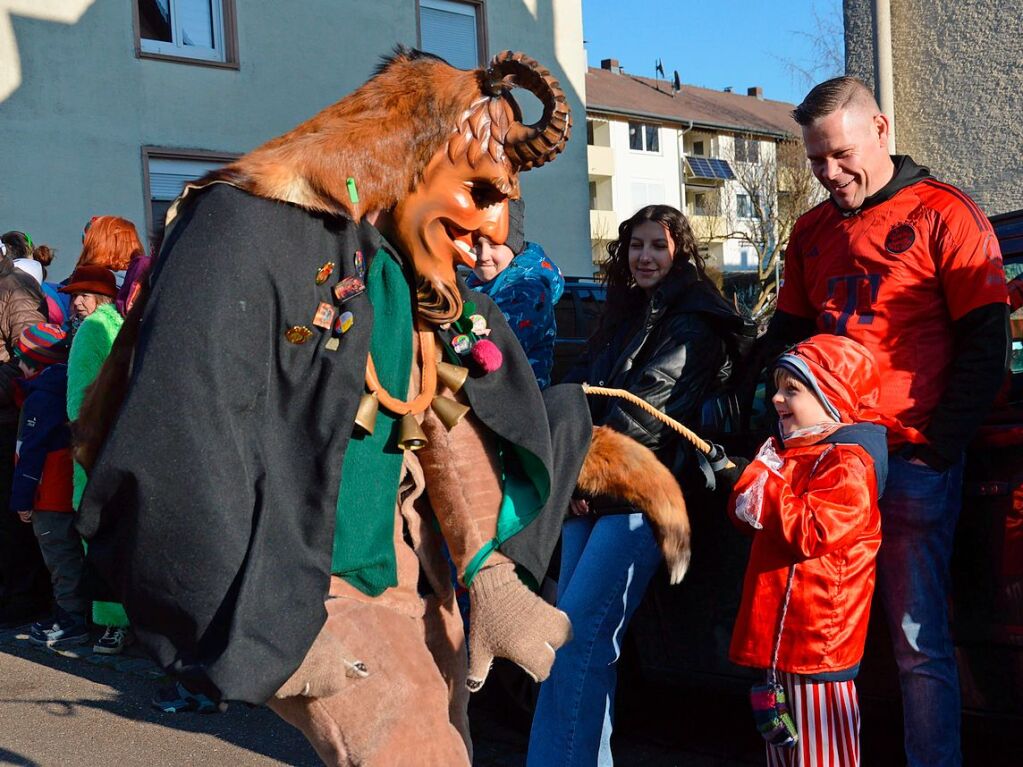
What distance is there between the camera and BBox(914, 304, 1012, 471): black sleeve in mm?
3018

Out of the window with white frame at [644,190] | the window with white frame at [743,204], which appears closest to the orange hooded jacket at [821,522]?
the window with white frame at [743,204]

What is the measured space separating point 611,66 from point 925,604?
53553mm

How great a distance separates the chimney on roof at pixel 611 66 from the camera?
5397 centimetres

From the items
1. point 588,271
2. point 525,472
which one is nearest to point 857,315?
point 525,472

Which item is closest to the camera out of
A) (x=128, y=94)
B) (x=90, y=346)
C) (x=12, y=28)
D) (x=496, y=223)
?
(x=496, y=223)

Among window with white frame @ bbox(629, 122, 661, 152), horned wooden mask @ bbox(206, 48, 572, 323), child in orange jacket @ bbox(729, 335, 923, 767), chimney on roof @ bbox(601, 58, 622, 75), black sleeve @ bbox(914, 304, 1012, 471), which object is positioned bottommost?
child in orange jacket @ bbox(729, 335, 923, 767)

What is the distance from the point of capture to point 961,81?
960 centimetres

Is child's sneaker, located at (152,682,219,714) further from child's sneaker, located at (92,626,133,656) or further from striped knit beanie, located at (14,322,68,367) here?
striped knit beanie, located at (14,322,68,367)

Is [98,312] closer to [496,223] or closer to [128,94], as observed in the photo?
[496,223]

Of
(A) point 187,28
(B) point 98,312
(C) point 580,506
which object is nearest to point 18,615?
(B) point 98,312

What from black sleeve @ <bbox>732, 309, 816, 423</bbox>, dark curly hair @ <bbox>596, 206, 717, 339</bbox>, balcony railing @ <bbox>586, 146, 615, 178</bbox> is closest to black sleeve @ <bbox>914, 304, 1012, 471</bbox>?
black sleeve @ <bbox>732, 309, 816, 423</bbox>

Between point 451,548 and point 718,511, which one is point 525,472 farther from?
point 718,511

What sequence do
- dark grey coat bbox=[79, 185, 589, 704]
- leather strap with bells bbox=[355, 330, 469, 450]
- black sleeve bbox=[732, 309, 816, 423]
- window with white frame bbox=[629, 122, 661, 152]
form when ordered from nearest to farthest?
dark grey coat bbox=[79, 185, 589, 704] < leather strap with bells bbox=[355, 330, 469, 450] < black sleeve bbox=[732, 309, 816, 423] < window with white frame bbox=[629, 122, 661, 152]

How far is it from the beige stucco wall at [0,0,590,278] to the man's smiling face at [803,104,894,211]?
10.9m
